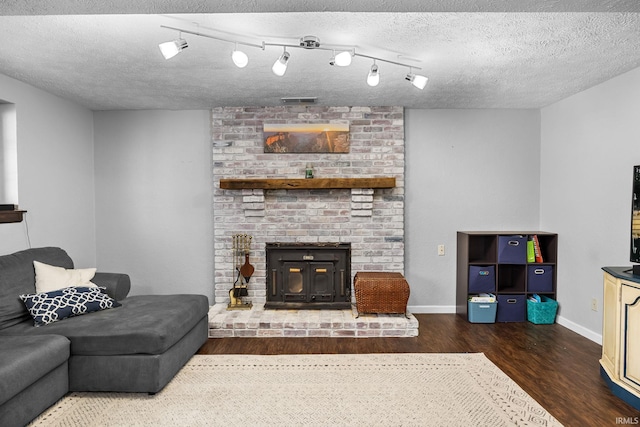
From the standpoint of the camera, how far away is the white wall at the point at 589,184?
3467mm

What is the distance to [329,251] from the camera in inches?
178

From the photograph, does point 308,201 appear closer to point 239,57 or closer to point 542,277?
point 239,57

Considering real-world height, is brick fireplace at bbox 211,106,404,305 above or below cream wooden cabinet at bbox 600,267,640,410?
above

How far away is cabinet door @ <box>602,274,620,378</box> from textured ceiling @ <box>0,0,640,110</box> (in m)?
1.66

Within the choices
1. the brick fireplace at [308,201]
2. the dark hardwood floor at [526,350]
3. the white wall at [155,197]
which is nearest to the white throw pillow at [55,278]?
the dark hardwood floor at [526,350]

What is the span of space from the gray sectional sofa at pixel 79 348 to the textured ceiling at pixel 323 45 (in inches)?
66.6

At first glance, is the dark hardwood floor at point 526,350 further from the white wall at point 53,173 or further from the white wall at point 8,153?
the white wall at point 8,153

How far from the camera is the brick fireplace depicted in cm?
464

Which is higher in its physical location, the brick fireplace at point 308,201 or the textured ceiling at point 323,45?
the textured ceiling at point 323,45

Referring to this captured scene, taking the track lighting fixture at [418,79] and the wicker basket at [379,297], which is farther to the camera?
the wicker basket at [379,297]

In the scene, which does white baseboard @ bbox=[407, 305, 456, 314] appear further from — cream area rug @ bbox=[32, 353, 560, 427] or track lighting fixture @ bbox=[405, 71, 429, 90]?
track lighting fixture @ bbox=[405, 71, 429, 90]

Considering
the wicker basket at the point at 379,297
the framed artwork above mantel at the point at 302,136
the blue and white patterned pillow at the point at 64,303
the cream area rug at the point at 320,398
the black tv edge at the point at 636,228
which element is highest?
the framed artwork above mantel at the point at 302,136

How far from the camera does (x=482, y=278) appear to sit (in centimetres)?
442

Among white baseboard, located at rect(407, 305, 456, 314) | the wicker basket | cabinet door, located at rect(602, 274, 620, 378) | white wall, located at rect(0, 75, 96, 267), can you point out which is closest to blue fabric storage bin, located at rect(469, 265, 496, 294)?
white baseboard, located at rect(407, 305, 456, 314)
